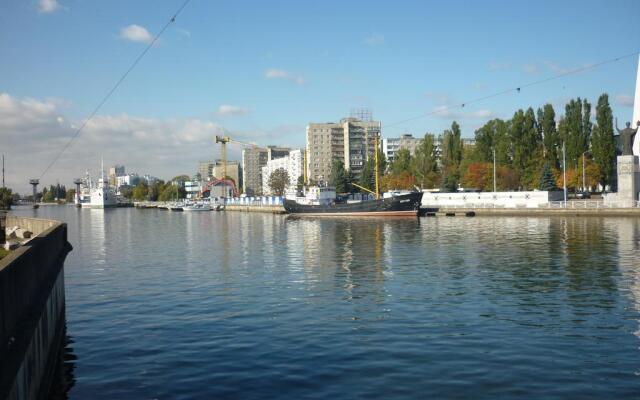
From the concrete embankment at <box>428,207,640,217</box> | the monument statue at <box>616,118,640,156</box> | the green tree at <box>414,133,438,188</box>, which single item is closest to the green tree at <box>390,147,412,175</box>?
the green tree at <box>414,133,438,188</box>

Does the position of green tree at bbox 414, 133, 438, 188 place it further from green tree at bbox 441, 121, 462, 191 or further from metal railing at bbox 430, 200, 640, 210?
metal railing at bbox 430, 200, 640, 210

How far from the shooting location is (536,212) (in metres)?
77.9

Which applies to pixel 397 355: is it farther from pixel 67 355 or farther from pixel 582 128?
pixel 582 128

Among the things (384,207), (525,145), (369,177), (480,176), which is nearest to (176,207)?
(369,177)

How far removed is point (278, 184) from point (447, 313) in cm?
16389

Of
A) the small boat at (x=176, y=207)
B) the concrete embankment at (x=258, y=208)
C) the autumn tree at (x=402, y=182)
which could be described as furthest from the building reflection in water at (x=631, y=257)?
the small boat at (x=176, y=207)

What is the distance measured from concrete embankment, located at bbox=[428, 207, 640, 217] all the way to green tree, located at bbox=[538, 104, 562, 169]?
2007cm

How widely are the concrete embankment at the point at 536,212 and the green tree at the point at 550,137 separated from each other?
20067 millimetres

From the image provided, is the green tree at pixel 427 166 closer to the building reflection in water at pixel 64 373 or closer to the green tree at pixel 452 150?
the green tree at pixel 452 150

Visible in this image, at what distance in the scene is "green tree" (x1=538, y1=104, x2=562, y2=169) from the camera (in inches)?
3816

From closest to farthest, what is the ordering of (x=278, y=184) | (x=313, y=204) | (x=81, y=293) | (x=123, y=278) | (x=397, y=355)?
(x=397, y=355) < (x=81, y=293) < (x=123, y=278) < (x=313, y=204) < (x=278, y=184)

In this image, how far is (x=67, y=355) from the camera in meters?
15.2

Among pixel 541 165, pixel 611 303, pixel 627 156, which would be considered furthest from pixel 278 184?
pixel 611 303

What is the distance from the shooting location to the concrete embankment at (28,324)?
8.53 m
